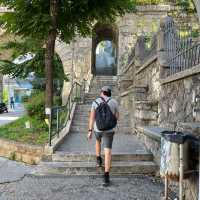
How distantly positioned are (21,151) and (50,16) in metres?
4.09

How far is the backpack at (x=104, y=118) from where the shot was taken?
8.02 metres

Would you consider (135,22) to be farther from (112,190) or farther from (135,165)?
(112,190)

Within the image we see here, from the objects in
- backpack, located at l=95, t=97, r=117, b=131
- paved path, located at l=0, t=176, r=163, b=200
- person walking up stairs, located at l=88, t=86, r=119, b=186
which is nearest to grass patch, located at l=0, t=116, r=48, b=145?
paved path, located at l=0, t=176, r=163, b=200

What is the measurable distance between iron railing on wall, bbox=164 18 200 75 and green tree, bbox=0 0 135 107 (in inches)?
103

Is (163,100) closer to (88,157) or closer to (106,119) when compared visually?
(88,157)

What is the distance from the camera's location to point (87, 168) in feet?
28.7

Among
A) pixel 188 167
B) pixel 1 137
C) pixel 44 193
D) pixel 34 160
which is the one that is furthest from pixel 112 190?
pixel 1 137

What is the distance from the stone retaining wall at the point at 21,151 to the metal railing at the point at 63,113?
60 centimetres

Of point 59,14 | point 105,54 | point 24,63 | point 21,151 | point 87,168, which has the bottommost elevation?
point 21,151

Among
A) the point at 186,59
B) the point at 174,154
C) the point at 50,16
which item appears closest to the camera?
the point at 174,154

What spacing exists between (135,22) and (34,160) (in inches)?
603

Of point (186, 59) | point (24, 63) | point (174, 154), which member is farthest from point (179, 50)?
point (24, 63)

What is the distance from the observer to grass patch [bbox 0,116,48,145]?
12748mm

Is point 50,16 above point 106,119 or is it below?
→ above
